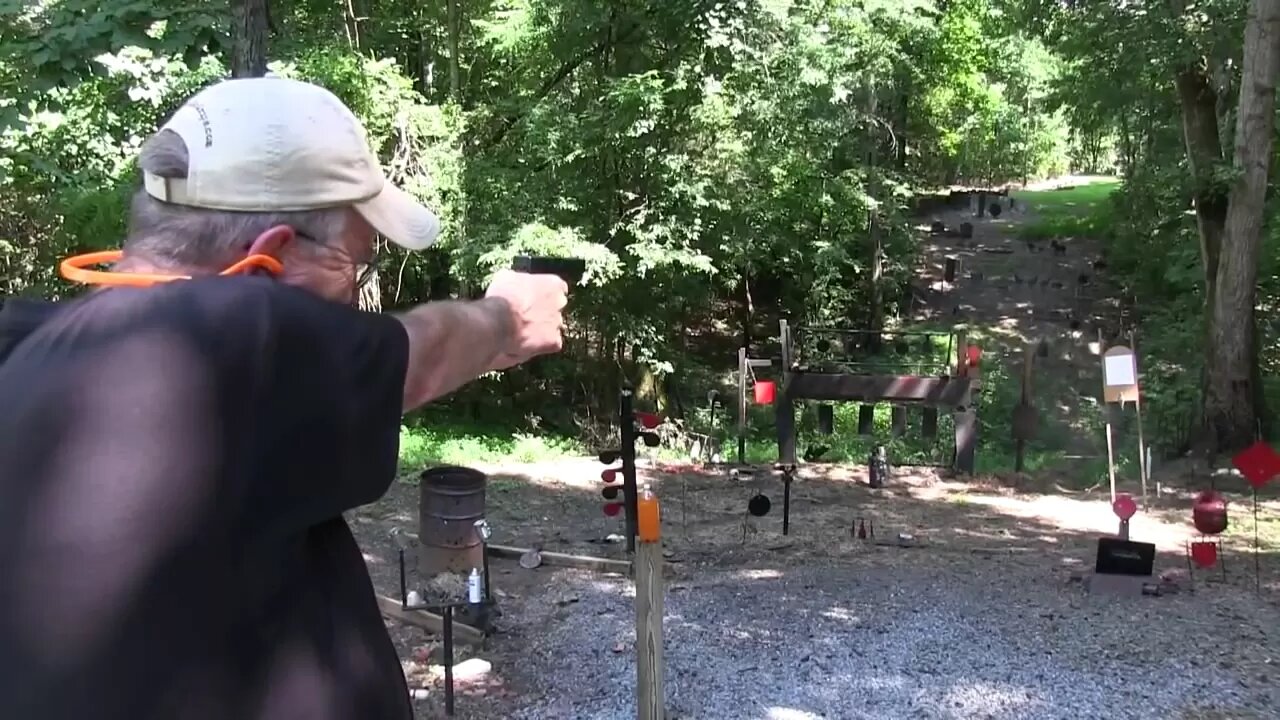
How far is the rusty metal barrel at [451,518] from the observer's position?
5.64m

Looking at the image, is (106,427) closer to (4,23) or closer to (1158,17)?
(4,23)

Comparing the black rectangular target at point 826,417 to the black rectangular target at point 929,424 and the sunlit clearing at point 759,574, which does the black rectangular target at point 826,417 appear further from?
the sunlit clearing at point 759,574

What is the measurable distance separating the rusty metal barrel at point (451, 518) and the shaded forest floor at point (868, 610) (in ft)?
1.35

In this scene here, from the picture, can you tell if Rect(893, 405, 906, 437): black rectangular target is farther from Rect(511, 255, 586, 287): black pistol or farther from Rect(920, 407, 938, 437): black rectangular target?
Rect(511, 255, 586, 287): black pistol

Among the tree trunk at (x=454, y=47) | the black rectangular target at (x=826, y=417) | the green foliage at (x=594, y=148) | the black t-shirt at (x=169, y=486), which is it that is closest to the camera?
the black t-shirt at (x=169, y=486)

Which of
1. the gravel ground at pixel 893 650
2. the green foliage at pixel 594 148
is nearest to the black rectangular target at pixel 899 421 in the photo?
the green foliage at pixel 594 148

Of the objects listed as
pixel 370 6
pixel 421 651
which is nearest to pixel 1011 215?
pixel 370 6

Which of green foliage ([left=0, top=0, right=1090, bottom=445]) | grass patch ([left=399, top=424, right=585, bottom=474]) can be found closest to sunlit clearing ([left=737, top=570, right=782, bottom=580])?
grass patch ([left=399, top=424, right=585, bottom=474])

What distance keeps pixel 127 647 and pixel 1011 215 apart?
30944 millimetres

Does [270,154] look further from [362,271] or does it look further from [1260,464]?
[1260,464]

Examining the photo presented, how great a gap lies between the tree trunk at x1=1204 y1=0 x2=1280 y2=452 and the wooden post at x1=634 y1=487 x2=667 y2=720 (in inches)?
355

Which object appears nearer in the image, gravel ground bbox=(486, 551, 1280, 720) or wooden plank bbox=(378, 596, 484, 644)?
gravel ground bbox=(486, 551, 1280, 720)

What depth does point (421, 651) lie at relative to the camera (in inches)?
202

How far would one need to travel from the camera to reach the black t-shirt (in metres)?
0.85
